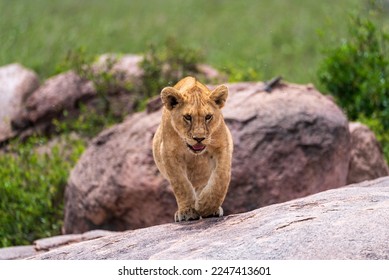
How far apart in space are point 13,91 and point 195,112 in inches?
353

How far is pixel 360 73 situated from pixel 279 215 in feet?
26.9

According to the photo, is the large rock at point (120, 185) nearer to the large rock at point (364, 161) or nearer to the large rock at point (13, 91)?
the large rock at point (364, 161)

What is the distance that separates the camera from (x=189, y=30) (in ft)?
73.4

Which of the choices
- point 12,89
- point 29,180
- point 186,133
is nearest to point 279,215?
point 186,133

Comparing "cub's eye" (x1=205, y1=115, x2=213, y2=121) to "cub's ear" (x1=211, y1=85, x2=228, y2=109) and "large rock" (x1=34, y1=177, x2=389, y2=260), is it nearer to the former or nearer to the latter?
"cub's ear" (x1=211, y1=85, x2=228, y2=109)

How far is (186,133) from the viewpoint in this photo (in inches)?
303

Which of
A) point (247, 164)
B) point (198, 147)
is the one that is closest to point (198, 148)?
point (198, 147)

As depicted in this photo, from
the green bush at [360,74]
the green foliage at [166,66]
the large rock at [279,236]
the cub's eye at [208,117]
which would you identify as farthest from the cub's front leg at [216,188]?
the green bush at [360,74]

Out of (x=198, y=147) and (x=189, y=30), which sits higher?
(x=189, y=30)

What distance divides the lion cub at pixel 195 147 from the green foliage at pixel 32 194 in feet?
15.5

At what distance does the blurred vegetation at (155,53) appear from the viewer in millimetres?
13625

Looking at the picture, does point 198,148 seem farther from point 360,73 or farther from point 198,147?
point 360,73

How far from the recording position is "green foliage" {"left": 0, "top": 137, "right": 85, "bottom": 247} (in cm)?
1297

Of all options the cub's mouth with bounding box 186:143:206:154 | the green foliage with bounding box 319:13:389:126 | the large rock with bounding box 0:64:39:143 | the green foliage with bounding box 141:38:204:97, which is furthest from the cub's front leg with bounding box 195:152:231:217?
the large rock with bounding box 0:64:39:143
